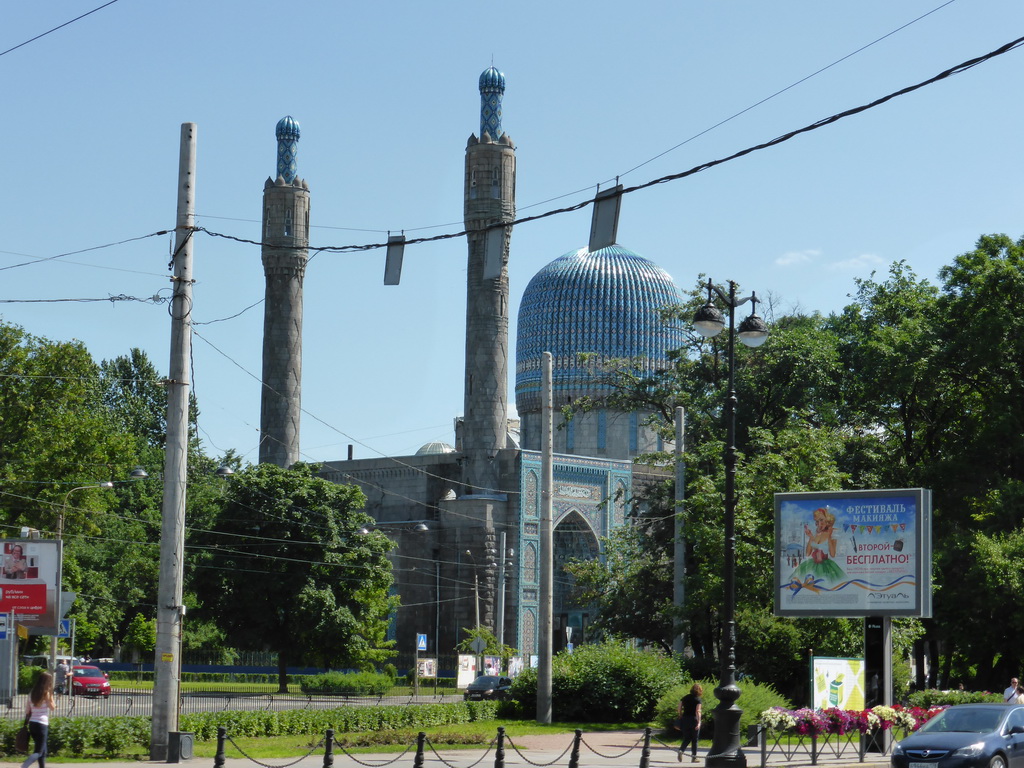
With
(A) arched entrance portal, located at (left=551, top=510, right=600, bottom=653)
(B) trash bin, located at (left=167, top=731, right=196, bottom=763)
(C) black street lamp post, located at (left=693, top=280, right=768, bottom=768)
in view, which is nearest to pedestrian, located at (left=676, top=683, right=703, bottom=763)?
(C) black street lamp post, located at (left=693, top=280, right=768, bottom=768)

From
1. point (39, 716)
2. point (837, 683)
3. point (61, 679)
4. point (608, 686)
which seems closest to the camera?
point (39, 716)

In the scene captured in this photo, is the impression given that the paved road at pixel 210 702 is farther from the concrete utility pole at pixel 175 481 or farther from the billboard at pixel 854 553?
the billboard at pixel 854 553

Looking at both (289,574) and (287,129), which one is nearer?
(289,574)

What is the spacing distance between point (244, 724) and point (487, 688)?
22080 millimetres

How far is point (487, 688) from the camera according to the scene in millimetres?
50094

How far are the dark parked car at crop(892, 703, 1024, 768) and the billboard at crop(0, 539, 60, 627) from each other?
18.4 m

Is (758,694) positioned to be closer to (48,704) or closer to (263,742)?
(263,742)

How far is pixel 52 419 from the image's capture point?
5184 cm

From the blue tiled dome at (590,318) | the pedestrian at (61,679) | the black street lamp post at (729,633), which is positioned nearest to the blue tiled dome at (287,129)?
the blue tiled dome at (590,318)

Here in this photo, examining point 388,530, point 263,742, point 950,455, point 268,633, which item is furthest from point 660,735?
point 388,530

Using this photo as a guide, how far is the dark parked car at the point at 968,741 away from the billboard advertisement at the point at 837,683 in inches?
168

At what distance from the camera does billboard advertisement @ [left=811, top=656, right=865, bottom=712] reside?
25125mm

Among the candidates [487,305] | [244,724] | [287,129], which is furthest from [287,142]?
[244,724]

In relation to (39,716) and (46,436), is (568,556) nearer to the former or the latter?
(46,436)
